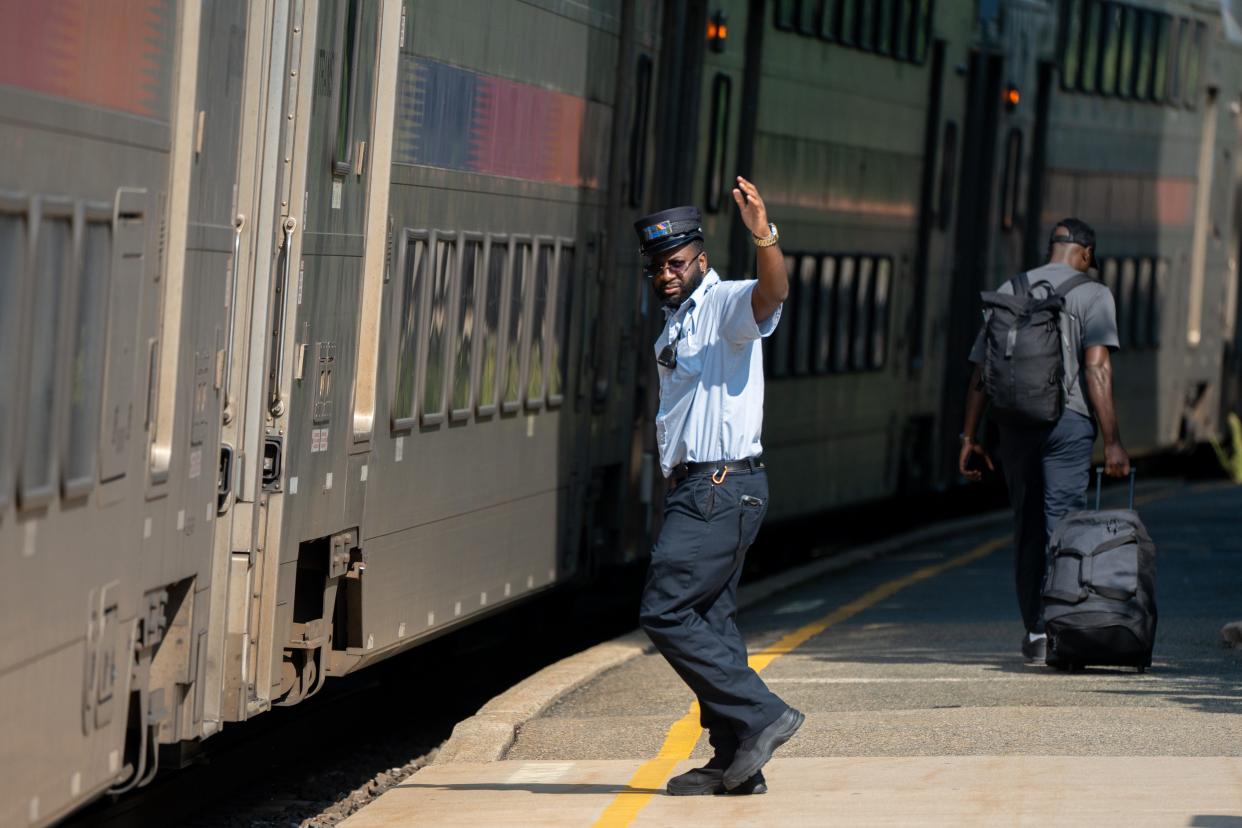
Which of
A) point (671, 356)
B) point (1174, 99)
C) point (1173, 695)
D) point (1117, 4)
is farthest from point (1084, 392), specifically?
point (1174, 99)

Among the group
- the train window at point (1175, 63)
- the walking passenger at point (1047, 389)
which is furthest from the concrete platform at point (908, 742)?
the train window at point (1175, 63)

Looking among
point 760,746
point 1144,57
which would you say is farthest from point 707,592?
point 1144,57

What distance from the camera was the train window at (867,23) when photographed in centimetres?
1906

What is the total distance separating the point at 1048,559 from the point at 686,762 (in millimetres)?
2599

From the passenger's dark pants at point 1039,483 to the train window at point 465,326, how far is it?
2.30m

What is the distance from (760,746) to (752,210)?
5.40 ft

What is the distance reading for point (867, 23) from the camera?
19.2 m

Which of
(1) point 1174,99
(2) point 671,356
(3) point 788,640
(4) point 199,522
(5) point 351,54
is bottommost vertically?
(3) point 788,640

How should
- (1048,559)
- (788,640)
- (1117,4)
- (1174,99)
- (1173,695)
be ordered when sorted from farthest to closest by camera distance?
(1174,99)
(1117,4)
(788,640)
(1048,559)
(1173,695)

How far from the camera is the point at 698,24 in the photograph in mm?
15078

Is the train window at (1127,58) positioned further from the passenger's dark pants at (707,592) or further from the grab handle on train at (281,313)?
the passenger's dark pants at (707,592)

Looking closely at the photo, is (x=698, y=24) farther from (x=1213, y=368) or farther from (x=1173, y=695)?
(x=1213, y=368)

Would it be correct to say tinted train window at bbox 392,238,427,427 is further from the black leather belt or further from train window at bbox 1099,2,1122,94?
train window at bbox 1099,2,1122,94

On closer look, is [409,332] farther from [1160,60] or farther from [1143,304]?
[1160,60]
